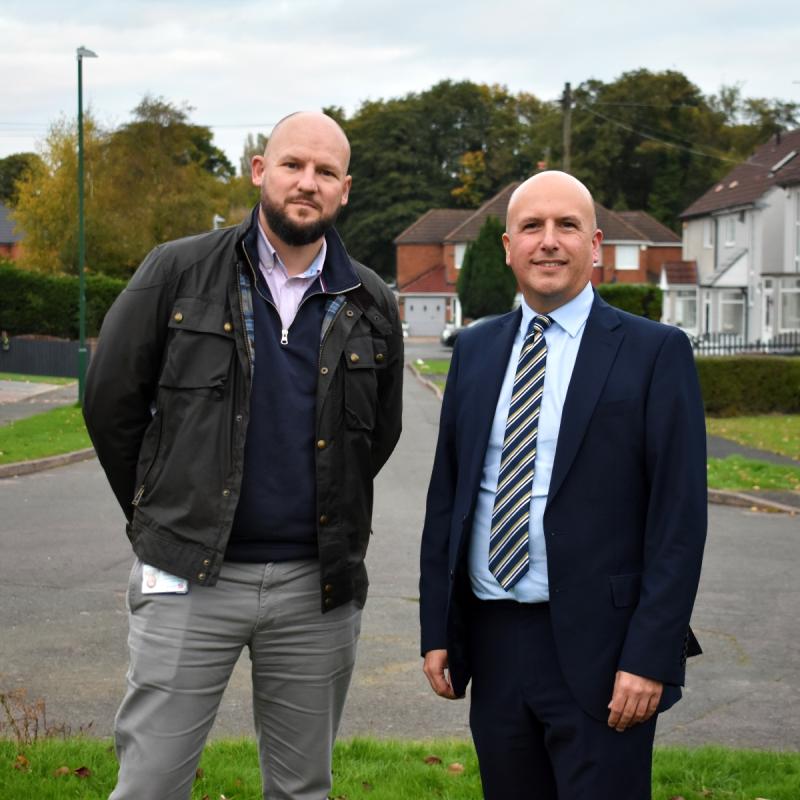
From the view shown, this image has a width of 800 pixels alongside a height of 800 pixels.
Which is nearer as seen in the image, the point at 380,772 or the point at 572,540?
the point at 572,540

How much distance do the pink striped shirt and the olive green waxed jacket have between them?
0.05 m

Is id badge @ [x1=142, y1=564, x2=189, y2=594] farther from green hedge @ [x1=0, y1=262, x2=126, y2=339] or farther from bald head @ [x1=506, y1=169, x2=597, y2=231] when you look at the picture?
green hedge @ [x1=0, y1=262, x2=126, y2=339]

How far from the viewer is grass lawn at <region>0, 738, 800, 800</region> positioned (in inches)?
191

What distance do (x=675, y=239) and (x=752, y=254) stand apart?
72.9ft

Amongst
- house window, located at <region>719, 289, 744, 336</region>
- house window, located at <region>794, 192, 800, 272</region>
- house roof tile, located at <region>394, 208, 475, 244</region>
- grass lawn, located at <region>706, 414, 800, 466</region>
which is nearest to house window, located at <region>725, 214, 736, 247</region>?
house window, located at <region>719, 289, 744, 336</region>

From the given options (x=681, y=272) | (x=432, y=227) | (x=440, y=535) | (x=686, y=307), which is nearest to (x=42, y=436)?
(x=440, y=535)

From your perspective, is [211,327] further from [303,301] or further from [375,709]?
[375,709]

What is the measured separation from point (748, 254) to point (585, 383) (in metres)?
55.4

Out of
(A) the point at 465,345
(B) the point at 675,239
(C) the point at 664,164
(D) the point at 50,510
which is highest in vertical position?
(C) the point at 664,164

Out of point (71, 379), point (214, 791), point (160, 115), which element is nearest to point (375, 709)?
point (214, 791)

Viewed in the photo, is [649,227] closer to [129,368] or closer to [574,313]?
[574,313]

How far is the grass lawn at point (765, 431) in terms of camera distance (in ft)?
67.5

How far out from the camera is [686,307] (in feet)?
212

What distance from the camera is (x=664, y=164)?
86.0 meters
